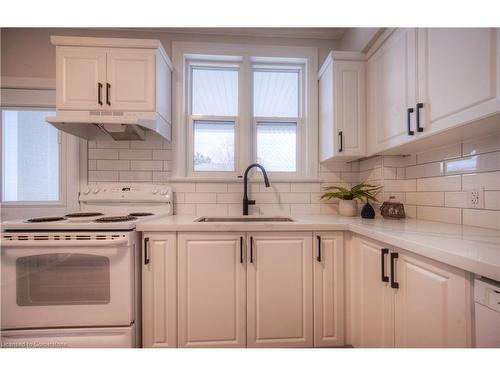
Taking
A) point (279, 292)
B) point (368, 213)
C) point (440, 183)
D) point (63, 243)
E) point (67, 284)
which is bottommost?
point (279, 292)

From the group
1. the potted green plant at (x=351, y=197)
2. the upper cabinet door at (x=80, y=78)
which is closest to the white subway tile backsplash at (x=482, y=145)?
the potted green plant at (x=351, y=197)

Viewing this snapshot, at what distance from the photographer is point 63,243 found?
123 centimetres

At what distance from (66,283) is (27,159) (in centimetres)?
144

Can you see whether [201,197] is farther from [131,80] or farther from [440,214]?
[440,214]

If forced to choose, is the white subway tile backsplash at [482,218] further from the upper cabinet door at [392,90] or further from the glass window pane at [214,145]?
the glass window pane at [214,145]

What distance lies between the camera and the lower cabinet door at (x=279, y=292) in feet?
4.53

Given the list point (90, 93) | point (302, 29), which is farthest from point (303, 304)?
point (302, 29)

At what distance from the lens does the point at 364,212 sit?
65.6 inches

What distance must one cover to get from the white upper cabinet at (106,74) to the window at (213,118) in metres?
0.51

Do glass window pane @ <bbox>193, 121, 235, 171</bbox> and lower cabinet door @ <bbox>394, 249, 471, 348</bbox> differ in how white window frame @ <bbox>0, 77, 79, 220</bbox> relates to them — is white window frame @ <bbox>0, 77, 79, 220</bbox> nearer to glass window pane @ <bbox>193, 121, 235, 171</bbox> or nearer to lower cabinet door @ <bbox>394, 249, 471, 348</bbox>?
glass window pane @ <bbox>193, 121, 235, 171</bbox>

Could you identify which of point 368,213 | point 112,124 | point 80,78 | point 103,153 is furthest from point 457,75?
point 103,153
